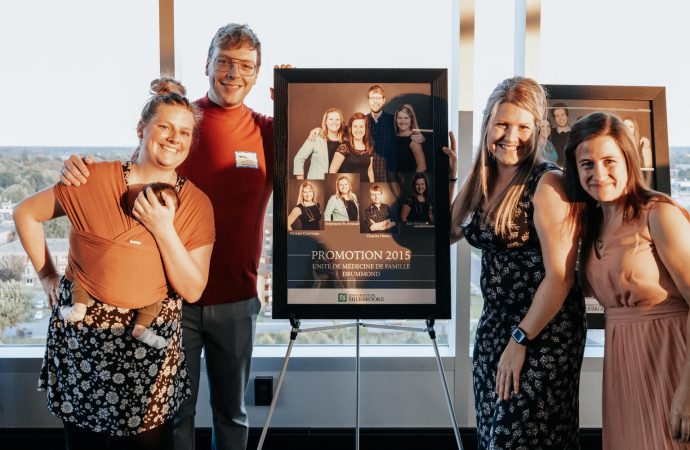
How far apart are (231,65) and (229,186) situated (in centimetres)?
44

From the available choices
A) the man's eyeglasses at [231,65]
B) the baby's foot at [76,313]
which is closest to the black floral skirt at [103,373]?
the baby's foot at [76,313]

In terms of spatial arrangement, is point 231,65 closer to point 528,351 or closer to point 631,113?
point 528,351

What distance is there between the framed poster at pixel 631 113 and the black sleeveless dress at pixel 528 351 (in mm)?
748

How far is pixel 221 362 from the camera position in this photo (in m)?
2.28

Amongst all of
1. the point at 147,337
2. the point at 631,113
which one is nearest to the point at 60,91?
the point at 147,337

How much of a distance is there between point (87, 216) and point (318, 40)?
1.60 meters

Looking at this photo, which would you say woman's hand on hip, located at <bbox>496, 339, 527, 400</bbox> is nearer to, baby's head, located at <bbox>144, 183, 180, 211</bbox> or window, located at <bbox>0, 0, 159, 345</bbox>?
baby's head, located at <bbox>144, 183, 180, 211</bbox>

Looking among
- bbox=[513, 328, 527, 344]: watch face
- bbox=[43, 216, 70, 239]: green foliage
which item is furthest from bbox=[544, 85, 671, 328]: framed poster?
bbox=[43, 216, 70, 239]: green foliage

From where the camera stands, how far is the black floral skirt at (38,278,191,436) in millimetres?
1678

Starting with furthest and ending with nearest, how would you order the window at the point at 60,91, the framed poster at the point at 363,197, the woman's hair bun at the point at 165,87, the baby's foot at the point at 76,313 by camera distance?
the window at the point at 60,91 < the framed poster at the point at 363,197 < the woman's hair bun at the point at 165,87 < the baby's foot at the point at 76,313

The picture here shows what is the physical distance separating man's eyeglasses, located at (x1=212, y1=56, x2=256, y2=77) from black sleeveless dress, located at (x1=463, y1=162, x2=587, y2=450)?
101cm

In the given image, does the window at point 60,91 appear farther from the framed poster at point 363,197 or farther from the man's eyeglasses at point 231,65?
the framed poster at point 363,197

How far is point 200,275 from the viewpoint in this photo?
183 centimetres

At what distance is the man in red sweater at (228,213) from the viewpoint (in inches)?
86.5
